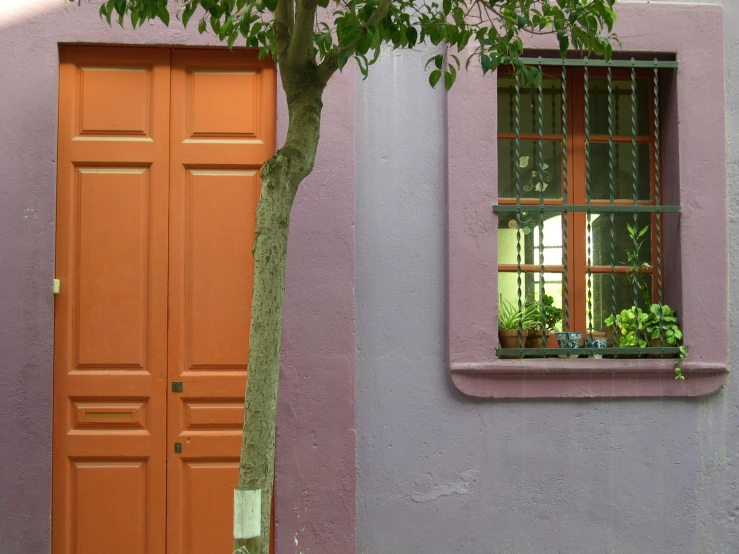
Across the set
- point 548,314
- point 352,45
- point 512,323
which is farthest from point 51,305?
point 548,314

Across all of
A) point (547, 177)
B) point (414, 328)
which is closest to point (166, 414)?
point (414, 328)

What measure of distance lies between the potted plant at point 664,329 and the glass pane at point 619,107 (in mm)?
1132

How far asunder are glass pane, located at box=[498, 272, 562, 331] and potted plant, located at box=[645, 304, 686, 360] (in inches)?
20.8

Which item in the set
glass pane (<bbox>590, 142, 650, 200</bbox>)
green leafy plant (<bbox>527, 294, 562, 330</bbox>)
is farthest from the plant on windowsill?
glass pane (<bbox>590, 142, 650, 200</bbox>)

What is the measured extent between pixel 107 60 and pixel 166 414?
2058 millimetres

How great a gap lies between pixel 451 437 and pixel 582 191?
1718 mm

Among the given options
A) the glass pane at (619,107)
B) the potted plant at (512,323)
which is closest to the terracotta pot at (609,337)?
the potted plant at (512,323)

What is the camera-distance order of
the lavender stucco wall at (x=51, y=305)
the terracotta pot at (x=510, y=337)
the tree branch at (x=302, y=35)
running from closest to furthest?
the tree branch at (x=302, y=35)
the lavender stucco wall at (x=51, y=305)
the terracotta pot at (x=510, y=337)

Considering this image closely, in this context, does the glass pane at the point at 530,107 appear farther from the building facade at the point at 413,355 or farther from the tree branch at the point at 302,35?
the tree branch at the point at 302,35

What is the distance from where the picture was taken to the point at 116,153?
516 cm

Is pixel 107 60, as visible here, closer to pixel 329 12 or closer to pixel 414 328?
pixel 329 12

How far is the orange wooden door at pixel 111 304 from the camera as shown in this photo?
5039mm

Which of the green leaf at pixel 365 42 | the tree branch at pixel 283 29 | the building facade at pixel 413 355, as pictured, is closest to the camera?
the green leaf at pixel 365 42

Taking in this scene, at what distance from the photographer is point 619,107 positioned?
5652mm
